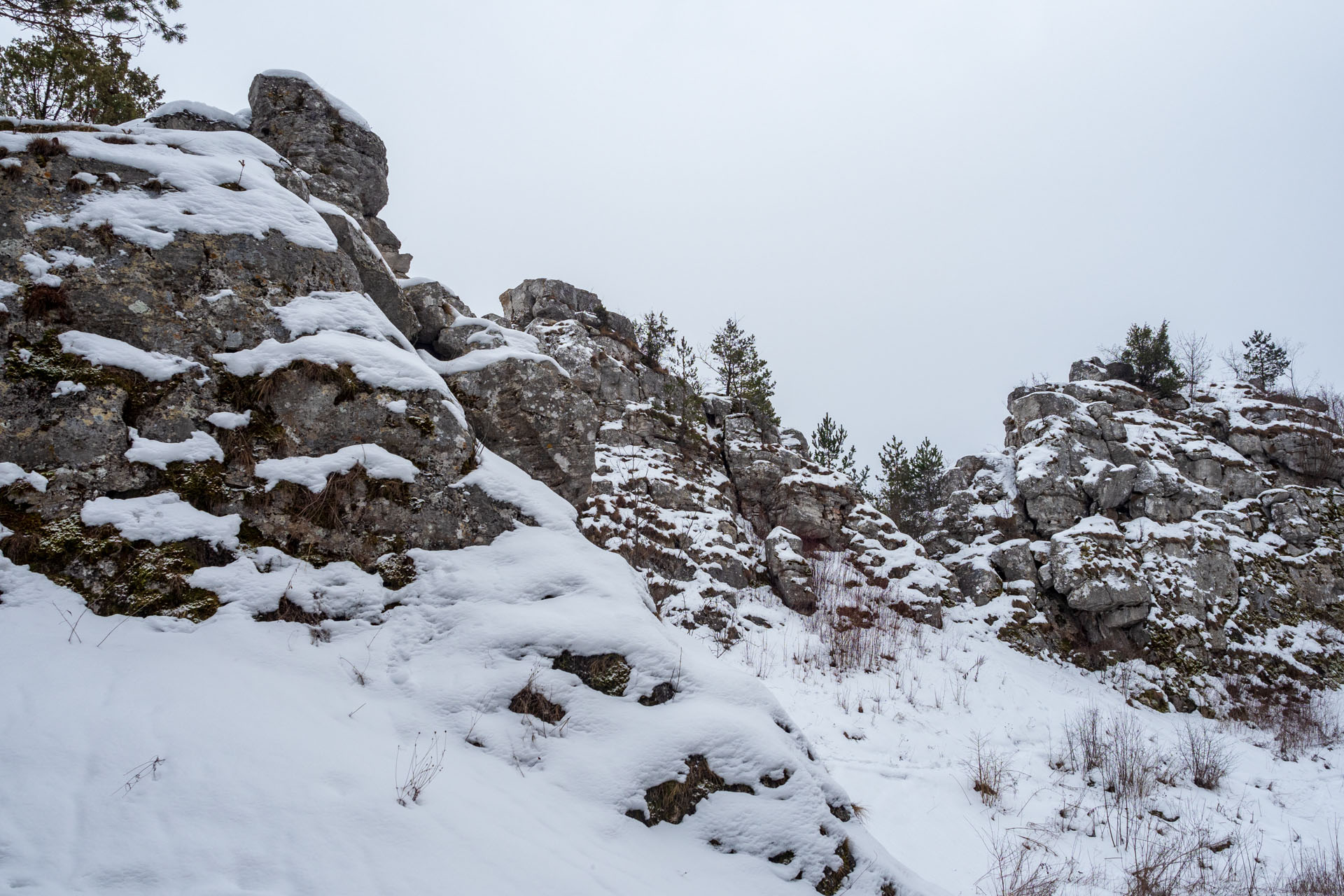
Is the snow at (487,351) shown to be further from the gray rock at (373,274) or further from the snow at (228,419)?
the snow at (228,419)

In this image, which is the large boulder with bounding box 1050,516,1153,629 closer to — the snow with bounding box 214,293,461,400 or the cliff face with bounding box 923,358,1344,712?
the cliff face with bounding box 923,358,1344,712

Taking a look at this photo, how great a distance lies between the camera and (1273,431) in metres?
19.5

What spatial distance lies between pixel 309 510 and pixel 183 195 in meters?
3.48

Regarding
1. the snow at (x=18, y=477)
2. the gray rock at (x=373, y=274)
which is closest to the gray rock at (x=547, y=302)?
the gray rock at (x=373, y=274)

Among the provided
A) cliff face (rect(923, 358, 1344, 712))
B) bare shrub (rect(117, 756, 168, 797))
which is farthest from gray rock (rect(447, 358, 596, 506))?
cliff face (rect(923, 358, 1344, 712))

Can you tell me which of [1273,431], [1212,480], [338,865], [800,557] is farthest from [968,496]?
[338,865]

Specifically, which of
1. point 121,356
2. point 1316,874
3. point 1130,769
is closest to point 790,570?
point 1130,769

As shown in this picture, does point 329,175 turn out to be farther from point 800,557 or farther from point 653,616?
point 800,557

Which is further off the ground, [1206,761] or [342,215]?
[342,215]

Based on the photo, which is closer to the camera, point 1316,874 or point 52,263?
point 52,263

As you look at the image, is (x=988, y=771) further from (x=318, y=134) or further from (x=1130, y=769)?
(x=318, y=134)

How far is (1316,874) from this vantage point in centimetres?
589

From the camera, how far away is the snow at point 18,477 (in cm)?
379

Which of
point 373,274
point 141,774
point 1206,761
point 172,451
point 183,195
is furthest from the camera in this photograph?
point 1206,761
